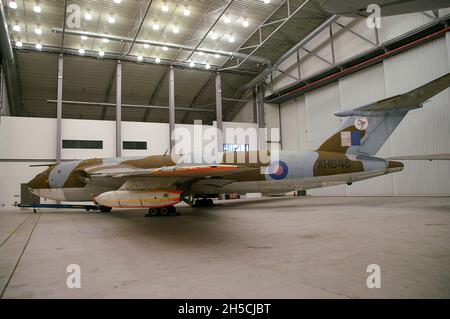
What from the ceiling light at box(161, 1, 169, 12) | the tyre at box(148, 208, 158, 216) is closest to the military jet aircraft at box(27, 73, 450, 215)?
the tyre at box(148, 208, 158, 216)

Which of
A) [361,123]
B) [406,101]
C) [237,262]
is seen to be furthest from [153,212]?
[406,101]

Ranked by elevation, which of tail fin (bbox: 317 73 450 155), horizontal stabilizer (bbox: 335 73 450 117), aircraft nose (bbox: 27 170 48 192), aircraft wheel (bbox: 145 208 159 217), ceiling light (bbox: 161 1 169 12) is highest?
ceiling light (bbox: 161 1 169 12)

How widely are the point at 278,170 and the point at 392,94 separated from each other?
9.21 m

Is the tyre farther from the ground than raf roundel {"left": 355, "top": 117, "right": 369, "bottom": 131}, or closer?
closer

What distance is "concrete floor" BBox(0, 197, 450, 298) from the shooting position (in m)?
2.56

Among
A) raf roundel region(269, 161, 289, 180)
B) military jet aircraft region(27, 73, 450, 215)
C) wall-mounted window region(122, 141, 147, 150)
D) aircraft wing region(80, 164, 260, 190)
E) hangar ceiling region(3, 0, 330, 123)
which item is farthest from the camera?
wall-mounted window region(122, 141, 147, 150)

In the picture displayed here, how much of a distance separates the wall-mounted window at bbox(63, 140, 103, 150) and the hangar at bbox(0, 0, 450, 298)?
15 centimetres

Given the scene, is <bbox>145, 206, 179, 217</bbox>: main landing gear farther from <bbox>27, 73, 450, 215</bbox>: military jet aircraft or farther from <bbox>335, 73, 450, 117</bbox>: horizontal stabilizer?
<bbox>335, 73, 450, 117</bbox>: horizontal stabilizer

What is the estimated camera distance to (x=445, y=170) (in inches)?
537

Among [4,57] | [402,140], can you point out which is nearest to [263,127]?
[402,140]

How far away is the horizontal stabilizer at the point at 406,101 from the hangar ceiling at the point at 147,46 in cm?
801

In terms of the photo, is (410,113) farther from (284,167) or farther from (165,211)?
(165,211)

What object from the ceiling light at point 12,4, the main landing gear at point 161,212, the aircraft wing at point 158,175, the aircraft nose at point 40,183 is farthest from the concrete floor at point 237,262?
the ceiling light at point 12,4
